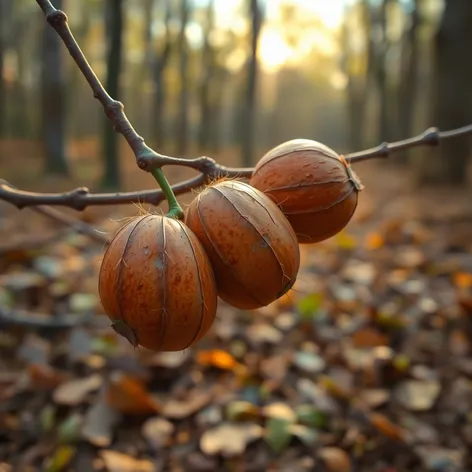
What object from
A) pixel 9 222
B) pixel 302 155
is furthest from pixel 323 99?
pixel 302 155

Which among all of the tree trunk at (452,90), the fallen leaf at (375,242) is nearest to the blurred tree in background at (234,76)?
the tree trunk at (452,90)

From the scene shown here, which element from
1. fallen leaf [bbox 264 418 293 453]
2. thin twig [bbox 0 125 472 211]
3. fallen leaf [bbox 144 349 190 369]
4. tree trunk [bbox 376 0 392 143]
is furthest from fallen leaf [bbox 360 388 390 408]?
tree trunk [bbox 376 0 392 143]

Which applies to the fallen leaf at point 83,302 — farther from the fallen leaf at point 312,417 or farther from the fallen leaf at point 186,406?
the fallen leaf at point 312,417

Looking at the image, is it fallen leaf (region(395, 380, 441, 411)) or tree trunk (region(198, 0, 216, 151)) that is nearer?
fallen leaf (region(395, 380, 441, 411))

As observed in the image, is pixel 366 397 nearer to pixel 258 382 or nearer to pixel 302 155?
pixel 258 382

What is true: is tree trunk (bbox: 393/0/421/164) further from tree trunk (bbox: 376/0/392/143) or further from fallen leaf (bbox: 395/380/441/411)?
fallen leaf (bbox: 395/380/441/411)

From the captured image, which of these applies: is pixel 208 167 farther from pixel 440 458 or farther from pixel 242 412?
pixel 440 458
